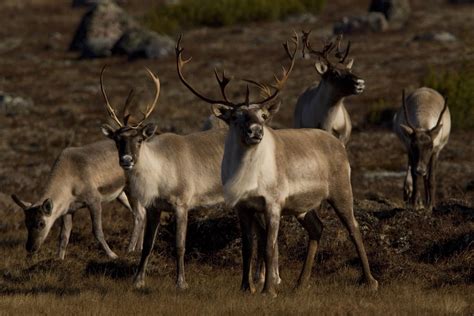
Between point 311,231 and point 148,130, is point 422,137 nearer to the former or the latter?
point 311,231

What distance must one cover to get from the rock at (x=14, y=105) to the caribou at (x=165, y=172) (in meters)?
21.8

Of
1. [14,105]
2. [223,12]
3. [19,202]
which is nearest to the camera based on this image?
[19,202]

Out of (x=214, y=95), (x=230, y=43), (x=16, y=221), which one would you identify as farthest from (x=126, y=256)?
(x=230, y=43)

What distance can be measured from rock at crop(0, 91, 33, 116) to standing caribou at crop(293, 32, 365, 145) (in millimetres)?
18484

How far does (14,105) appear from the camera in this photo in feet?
112

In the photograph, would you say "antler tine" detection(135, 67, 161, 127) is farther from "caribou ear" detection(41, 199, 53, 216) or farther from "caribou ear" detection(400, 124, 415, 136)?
"caribou ear" detection(400, 124, 415, 136)

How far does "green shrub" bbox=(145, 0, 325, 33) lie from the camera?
5841 centimetres

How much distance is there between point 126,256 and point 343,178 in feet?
12.8

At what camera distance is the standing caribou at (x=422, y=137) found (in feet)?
52.7

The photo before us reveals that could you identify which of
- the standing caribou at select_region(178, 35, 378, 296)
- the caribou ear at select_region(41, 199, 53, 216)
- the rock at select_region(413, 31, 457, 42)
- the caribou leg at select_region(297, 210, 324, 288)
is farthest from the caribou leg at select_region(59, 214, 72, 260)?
the rock at select_region(413, 31, 457, 42)

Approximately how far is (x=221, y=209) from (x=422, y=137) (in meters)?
3.73

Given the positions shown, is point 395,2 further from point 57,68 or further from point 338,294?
point 338,294

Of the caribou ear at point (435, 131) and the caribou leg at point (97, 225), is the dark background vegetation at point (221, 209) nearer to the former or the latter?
the caribou leg at point (97, 225)

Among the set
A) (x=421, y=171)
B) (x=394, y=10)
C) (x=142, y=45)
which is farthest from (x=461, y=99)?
(x=394, y=10)
